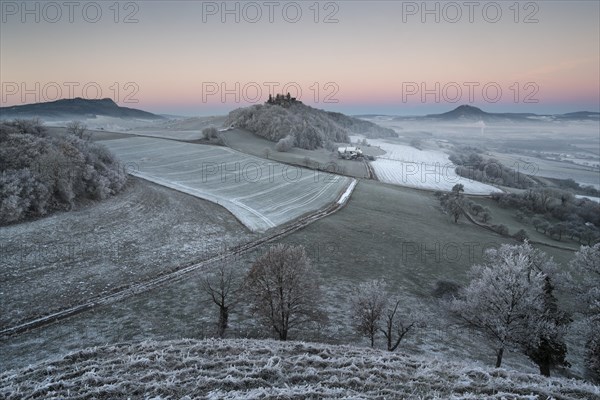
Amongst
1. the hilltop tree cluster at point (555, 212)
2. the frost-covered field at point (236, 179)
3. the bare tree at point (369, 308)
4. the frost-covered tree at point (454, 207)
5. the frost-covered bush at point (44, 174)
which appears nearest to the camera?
the bare tree at point (369, 308)

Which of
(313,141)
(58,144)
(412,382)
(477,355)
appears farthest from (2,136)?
(313,141)

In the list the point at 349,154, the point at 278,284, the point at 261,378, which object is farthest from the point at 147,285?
the point at 349,154

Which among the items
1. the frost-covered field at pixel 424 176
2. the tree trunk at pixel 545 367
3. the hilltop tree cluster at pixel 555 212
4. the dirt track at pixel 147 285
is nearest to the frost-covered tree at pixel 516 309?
the tree trunk at pixel 545 367

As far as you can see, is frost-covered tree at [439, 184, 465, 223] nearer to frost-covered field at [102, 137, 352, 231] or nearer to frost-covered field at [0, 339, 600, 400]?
frost-covered field at [102, 137, 352, 231]

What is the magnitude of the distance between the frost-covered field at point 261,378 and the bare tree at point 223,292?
8628mm

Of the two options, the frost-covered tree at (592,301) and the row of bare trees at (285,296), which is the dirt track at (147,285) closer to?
the row of bare trees at (285,296)

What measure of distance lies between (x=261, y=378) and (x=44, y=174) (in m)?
42.1

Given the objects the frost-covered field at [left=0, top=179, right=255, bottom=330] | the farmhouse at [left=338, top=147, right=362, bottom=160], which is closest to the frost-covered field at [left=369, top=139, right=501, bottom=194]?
the farmhouse at [left=338, top=147, right=362, bottom=160]

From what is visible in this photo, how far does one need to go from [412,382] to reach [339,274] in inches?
893

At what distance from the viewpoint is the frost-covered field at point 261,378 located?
37.9ft

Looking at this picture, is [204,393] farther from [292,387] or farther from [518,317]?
[518,317]

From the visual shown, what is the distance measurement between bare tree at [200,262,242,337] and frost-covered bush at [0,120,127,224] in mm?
24210

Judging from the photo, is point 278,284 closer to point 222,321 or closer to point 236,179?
point 222,321

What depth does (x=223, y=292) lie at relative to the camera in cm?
2519
